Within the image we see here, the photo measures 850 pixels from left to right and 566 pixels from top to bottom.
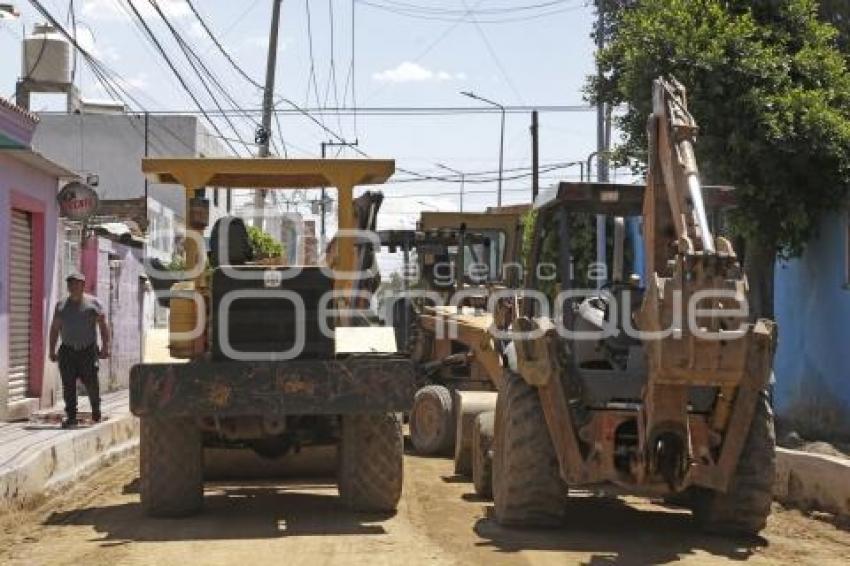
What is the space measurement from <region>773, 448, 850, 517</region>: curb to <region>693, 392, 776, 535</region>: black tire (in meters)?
1.09

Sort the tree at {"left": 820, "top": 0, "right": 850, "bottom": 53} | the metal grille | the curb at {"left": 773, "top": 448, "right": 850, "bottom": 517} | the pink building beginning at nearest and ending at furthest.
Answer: the curb at {"left": 773, "top": 448, "right": 850, "bottom": 517} < the pink building < the metal grille < the tree at {"left": 820, "top": 0, "right": 850, "bottom": 53}

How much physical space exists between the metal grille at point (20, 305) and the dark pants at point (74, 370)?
2.46 metres

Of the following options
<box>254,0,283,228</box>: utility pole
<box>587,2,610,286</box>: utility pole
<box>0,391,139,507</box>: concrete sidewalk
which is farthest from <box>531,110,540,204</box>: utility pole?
<box>0,391,139,507</box>: concrete sidewalk

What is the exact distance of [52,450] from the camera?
11.4 meters

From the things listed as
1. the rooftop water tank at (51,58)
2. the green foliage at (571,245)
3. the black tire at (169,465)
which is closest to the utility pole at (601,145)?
the green foliage at (571,245)

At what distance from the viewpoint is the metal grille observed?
16.7 meters

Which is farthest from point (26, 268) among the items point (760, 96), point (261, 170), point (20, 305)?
point (760, 96)

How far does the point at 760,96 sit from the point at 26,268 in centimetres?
1005

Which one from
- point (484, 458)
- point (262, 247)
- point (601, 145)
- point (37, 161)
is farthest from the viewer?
point (601, 145)

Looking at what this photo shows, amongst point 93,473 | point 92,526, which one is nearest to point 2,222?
point 93,473

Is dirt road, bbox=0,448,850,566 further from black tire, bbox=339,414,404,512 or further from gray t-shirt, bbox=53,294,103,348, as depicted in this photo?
gray t-shirt, bbox=53,294,103,348

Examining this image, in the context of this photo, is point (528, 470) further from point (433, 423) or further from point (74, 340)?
point (74, 340)

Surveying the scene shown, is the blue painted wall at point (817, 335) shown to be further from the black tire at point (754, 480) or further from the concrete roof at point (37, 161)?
the concrete roof at point (37, 161)

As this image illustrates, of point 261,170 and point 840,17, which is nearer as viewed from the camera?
point 261,170
